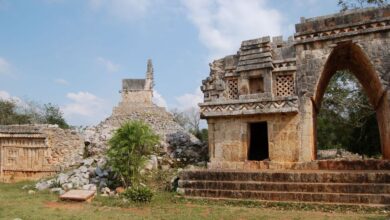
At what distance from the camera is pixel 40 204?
9172 millimetres

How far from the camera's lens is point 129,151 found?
1075 cm

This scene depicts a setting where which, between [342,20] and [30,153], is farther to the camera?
[30,153]

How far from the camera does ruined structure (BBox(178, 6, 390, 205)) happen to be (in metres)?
9.27

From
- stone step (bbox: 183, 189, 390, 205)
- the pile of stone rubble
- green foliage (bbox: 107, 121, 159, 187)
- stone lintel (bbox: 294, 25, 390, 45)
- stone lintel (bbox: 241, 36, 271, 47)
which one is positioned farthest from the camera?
stone lintel (bbox: 241, 36, 271, 47)

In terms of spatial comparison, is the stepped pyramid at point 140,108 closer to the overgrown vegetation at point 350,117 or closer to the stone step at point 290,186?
the overgrown vegetation at point 350,117

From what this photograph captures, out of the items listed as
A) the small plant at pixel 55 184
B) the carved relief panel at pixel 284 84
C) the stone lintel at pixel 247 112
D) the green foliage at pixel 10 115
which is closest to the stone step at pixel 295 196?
the stone lintel at pixel 247 112

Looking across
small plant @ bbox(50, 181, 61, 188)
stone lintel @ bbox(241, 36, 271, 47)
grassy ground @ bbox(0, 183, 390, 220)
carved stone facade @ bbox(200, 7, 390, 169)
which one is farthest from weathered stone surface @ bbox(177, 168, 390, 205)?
stone lintel @ bbox(241, 36, 271, 47)

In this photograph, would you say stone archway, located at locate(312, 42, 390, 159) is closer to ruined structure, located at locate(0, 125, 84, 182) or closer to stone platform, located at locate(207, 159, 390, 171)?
stone platform, located at locate(207, 159, 390, 171)

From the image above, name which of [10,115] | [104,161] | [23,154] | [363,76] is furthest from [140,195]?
[10,115]

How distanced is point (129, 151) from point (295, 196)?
16.7 ft

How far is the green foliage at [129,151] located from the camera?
10719 millimetres

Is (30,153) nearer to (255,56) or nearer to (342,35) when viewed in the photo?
(255,56)

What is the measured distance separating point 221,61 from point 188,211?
655 centimetres

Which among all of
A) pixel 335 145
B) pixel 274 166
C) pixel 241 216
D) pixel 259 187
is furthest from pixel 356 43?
pixel 335 145
